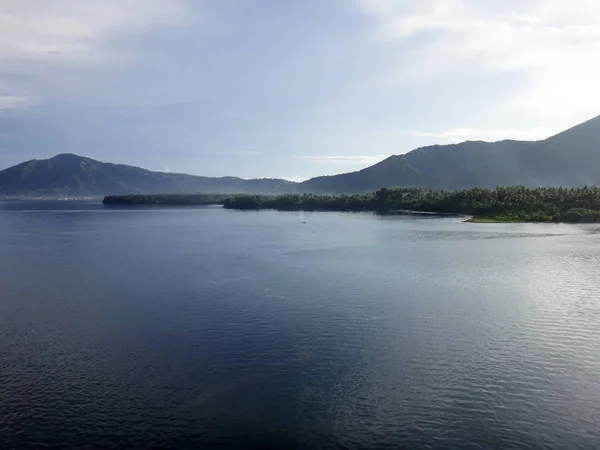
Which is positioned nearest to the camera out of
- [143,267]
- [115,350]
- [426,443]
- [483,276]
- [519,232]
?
[426,443]

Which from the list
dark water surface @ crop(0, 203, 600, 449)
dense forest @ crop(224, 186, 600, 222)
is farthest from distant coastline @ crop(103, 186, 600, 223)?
dark water surface @ crop(0, 203, 600, 449)

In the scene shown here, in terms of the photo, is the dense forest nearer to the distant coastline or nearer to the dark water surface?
the distant coastline

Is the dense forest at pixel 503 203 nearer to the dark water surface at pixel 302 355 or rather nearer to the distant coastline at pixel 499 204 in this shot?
the distant coastline at pixel 499 204

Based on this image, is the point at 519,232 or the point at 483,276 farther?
the point at 519,232

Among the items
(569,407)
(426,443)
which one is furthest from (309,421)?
(569,407)

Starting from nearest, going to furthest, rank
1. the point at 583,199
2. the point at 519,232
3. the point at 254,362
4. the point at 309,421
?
the point at 309,421, the point at 254,362, the point at 519,232, the point at 583,199

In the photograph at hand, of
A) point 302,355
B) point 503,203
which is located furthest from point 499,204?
point 302,355

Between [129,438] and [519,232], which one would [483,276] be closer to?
[129,438]

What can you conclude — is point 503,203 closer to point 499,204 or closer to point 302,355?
point 499,204
